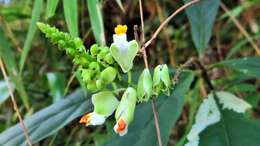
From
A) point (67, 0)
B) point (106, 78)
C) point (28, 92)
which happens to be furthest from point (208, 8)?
point (28, 92)

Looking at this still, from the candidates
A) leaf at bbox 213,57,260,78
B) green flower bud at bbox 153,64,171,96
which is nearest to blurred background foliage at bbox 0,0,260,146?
leaf at bbox 213,57,260,78

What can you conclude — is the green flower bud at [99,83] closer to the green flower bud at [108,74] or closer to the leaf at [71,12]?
the green flower bud at [108,74]

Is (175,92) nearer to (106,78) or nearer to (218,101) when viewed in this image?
(218,101)

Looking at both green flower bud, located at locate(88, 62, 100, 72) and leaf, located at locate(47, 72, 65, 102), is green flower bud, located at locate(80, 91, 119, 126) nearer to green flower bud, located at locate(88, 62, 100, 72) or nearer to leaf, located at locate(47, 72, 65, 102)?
green flower bud, located at locate(88, 62, 100, 72)

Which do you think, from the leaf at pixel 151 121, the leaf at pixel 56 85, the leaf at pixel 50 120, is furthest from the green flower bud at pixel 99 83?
the leaf at pixel 56 85

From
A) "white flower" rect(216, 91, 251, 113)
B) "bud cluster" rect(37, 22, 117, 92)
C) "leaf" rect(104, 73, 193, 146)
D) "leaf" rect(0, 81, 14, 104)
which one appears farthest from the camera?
"leaf" rect(0, 81, 14, 104)

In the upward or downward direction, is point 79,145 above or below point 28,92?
below

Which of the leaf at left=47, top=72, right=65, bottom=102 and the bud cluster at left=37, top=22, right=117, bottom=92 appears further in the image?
the leaf at left=47, top=72, right=65, bottom=102

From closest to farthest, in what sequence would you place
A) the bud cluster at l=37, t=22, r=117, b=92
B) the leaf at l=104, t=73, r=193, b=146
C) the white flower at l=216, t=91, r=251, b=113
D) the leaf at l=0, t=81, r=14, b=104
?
the bud cluster at l=37, t=22, r=117, b=92
the leaf at l=104, t=73, r=193, b=146
the white flower at l=216, t=91, r=251, b=113
the leaf at l=0, t=81, r=14, b=104
